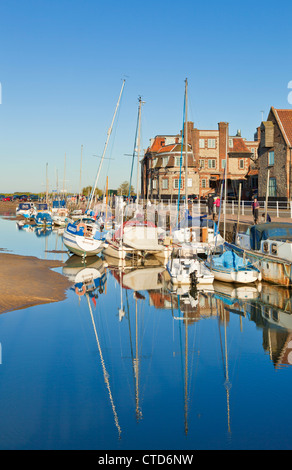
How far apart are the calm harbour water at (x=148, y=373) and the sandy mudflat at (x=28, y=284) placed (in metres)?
0.92

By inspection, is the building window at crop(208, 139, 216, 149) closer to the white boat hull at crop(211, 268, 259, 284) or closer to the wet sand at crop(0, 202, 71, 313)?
the wet sand at crop(0, 202, 71, 313)

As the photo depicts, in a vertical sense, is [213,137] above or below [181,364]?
above

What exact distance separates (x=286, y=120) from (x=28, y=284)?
41.7 m

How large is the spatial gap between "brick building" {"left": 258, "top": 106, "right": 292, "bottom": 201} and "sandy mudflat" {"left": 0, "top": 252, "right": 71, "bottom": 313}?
101ft

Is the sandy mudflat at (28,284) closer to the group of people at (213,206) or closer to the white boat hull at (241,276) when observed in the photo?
the white boat hull at (241,276)

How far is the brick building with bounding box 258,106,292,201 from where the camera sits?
51656mm

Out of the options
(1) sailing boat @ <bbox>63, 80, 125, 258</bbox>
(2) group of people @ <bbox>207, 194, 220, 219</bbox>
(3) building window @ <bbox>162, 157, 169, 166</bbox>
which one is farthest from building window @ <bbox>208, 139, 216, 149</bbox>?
(1) sailing boat @ <bbox>63, 80, 125, 258</bbox>

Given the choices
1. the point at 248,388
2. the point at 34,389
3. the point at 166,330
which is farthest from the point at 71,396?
the point at 166,330

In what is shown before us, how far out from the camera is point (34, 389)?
12.0 metres

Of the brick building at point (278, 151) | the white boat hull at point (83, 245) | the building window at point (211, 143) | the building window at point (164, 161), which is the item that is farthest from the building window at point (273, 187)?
the white boat hull at point (83, 245)

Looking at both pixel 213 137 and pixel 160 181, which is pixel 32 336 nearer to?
pixel 160 181

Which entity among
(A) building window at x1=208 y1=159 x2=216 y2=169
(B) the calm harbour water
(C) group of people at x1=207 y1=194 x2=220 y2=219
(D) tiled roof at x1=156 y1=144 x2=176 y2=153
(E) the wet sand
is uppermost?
(D) tiled roof at x1=156 y1=144 x2=176 y2=153

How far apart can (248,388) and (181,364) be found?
7.80 feet

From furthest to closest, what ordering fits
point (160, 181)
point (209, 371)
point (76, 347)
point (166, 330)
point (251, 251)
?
point (160, 181) < point (251, 251) < point (166, 330) < point (76, 347) < point (209, 371)
